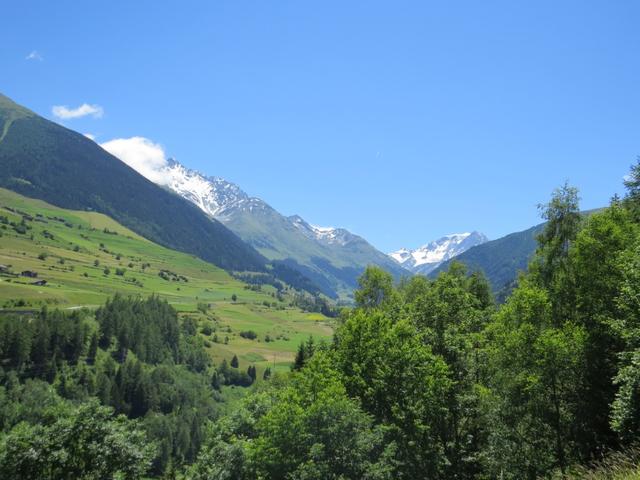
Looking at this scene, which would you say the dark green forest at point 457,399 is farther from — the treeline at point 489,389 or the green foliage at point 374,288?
the green foliage at point 374,288

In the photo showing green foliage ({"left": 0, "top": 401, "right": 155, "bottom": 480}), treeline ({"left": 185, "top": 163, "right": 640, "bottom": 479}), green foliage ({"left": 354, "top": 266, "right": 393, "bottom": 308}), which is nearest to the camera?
treeline ({"left": 185, "top": 163, "right": 640, "bottom": 479})

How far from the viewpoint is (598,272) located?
37500mm

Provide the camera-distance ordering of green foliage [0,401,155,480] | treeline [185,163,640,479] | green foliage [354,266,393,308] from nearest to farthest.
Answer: treeline [185,163,640,479] → green foliage [0,401,155,480] → green foliage [354,266,393,308]

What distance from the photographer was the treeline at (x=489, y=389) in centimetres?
3272

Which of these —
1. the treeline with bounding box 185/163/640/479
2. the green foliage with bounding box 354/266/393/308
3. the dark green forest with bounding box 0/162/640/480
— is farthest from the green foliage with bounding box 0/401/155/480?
the green foliage with bounding box 354/266/393/308

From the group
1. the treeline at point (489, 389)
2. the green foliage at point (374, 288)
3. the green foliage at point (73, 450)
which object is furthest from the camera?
the green foliage at point (374, 288)

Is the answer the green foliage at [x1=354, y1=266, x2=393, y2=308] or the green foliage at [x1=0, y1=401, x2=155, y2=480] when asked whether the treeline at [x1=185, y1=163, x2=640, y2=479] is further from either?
the green foliage at [x1=354, y1=266, x2=393, y2=308]

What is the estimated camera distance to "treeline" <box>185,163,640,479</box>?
3272cm

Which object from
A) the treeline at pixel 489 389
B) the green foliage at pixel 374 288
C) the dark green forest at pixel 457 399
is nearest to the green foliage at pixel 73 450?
the dark green forest at pixel 457 399

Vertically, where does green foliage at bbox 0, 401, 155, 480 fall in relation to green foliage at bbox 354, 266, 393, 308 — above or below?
below

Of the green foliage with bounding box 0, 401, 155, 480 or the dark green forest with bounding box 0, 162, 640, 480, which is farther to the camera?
the green foliage with bounding box 0, 401, 155, 480

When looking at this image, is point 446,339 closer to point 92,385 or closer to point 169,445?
point 169,445

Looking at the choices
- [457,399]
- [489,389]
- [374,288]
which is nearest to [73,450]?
[457,399]

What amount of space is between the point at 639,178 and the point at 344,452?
42.5 meters
